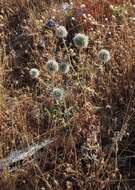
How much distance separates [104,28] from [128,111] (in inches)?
44.6

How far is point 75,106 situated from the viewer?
3.70m

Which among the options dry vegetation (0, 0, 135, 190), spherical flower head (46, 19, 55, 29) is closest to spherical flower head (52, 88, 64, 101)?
dry vegetation (0, 0, 135, 190)

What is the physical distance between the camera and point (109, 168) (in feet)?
10.5

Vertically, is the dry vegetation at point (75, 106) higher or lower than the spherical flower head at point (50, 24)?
lower

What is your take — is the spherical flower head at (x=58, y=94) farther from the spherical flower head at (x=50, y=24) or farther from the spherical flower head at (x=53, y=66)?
the spherical flower head at (x=50, y=24)

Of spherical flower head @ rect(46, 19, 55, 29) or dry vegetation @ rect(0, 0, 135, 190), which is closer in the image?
dry vegetation @ rect(0, 0, 135, 190)

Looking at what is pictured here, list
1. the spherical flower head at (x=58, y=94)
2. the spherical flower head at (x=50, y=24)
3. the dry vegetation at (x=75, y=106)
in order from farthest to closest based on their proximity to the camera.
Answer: the spherical flower head at (x=50, y=24) < the spherical flower head at (x=58, y=94) < the dry vegetation at (x=75, y=106)

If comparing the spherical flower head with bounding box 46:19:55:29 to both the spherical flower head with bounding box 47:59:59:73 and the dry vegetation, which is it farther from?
the spherical flower head with bounding box 47:59:59:73

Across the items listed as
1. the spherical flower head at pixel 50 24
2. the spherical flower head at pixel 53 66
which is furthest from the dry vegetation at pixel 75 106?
the spherical flower head at pixel 53 66

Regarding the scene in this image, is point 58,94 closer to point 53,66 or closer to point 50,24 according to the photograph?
point 53,66

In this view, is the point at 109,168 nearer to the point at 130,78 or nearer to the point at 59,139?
the point at 59,139

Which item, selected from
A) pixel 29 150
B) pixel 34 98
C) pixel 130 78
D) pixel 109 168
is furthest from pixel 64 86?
pixel 109 168

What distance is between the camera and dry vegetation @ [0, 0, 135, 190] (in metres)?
3.22

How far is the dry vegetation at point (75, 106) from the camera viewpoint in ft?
Result: 10.6
